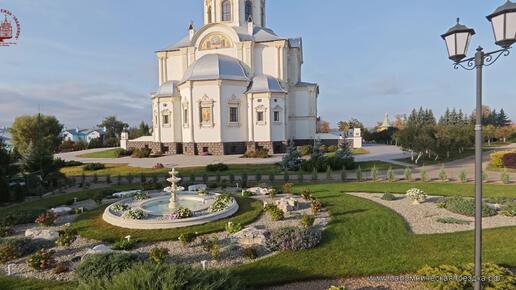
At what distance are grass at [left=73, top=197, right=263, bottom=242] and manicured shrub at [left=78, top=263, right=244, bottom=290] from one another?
477cm

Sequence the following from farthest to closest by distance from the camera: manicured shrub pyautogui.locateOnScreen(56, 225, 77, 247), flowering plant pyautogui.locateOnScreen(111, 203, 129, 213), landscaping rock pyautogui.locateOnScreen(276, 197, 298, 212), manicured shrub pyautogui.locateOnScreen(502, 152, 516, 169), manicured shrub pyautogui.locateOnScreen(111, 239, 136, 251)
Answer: manicured shrub pyautogui.locateOnScreen(502, 152, 516, 169) < landscaping rock pyautogui.locateOnScreen(276, 197, 298, 212) < flowering plant pyautogui.locateOnScreen(111, 203, 129, 213) < manicured shrub pyautogui.locateOnScreen(56, 225, 77, 247) < manicured shrub pyautogui.locateOnScreen(111, 239, 136, 251)

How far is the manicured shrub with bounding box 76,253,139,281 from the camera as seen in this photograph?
20.0 ft

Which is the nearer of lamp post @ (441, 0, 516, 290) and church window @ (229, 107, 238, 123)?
lamp post @ (441, 0, 516, 290)

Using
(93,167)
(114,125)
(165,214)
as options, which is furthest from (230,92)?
(114,125)

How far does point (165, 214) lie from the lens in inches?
425

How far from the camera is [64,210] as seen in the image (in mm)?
12477

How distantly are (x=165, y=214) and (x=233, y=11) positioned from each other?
125 feet

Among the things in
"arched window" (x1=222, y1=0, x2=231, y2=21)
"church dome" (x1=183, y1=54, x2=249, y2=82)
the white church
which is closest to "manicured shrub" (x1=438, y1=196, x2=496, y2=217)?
the white church

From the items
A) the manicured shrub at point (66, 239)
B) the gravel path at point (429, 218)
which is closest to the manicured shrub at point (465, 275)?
the gravel path at point (429, 218)

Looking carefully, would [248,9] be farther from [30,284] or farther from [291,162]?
[30,284]

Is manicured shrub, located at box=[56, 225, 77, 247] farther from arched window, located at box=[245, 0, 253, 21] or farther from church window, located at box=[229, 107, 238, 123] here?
arched window, located at box=[245, 0, 253, 21]

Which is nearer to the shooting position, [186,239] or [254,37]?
[186,239]

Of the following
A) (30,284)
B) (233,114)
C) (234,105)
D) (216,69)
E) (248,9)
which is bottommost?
(30,284)

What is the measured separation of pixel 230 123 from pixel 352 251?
28767 mm
